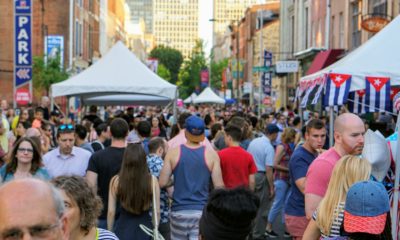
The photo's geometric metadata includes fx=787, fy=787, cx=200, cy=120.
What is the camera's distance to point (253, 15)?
87.6 m

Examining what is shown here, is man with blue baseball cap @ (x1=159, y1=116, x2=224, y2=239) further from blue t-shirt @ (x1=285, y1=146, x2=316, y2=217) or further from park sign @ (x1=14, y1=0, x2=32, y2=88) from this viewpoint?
park sign @ (x1=14, y1=0, x2=32, y2=88)

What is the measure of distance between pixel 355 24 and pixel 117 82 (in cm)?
1658

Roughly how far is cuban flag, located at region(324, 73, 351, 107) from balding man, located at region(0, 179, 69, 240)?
728cm

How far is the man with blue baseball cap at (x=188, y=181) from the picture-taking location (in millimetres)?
8117

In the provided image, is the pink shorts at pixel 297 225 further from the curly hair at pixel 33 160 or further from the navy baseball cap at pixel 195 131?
the curly hair at pixel 33 160

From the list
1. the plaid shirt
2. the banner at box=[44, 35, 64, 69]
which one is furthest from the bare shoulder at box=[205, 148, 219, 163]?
the banner at box=[44, 35, 64, 69]

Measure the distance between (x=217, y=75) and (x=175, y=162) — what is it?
102841mm

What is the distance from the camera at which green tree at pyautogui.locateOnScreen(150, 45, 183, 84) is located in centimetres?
12850

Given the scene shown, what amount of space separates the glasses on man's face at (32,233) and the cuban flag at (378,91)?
724 cm

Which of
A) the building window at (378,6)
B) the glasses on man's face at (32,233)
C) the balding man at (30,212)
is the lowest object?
the glasses on man's face at (32,233)

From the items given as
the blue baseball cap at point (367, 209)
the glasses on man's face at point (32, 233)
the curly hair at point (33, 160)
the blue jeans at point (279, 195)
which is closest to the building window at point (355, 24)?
the blue jeans at point (279, 195)

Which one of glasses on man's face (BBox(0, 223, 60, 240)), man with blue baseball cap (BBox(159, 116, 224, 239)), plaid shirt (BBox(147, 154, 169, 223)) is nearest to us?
glasses on man's face (BBox(0, 223, 60, 240))

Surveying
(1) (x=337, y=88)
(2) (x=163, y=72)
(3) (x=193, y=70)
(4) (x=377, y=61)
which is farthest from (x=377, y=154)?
(2) (x=163, y=72)

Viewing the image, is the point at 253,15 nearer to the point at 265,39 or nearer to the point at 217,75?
the point at 265,39
